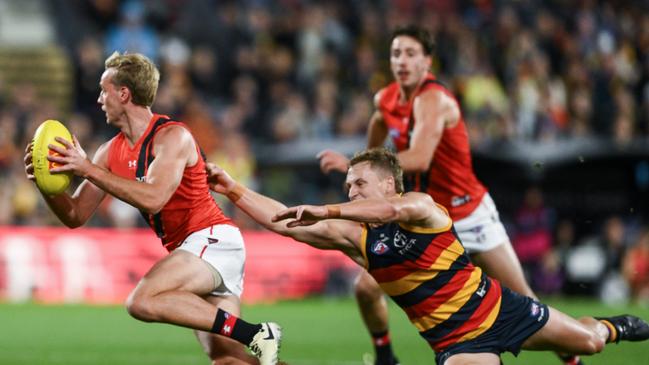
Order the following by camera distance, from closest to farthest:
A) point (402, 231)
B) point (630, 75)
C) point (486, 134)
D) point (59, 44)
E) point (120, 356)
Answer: point (402, 231)
point (120, 356)
point (486, 134)
point (630, 75)
point (59, 44)

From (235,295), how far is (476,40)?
1382 centimetres

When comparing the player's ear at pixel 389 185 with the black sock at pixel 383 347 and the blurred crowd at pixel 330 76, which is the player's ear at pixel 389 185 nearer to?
the black sock at pixel 383 347

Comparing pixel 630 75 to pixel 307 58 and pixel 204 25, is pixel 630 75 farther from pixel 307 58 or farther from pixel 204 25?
pixel 204 25

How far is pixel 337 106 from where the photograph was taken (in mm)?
19438

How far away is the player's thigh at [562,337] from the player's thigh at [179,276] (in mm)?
2078

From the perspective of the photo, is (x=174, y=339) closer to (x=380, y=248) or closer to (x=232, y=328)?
(x=232, y=328)

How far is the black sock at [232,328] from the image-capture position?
7137mm

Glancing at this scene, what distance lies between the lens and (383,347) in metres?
9.16

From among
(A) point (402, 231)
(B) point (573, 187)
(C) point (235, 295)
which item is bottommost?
(B) point (573, 187)

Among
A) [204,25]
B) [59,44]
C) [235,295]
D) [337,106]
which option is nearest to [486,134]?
[337,106]

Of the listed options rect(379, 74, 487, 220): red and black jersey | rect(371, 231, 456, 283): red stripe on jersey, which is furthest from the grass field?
rect(371, 231, 456, 283): red stripe on jersey

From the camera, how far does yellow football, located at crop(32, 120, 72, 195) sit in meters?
6.92

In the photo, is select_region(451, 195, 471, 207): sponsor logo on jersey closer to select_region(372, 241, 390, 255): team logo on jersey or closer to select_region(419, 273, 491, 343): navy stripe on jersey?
select_region(419, 273, 491, 343): navy stripe on jersey

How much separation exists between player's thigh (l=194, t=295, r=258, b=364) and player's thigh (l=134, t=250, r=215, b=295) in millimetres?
170
